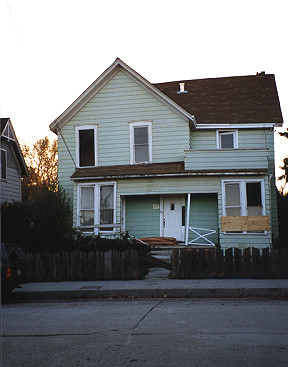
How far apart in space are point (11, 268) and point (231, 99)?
16294mm

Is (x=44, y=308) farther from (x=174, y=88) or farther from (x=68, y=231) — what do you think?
(x=174, y=88)

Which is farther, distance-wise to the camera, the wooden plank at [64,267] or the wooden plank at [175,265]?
the wooden plank at [64,267]

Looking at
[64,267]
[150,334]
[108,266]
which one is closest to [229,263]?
[108,266]

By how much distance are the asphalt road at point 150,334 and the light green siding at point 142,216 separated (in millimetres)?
11504

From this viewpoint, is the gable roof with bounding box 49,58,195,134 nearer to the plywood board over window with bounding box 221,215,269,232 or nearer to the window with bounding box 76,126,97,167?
the window with bounding box 76,126,97,167

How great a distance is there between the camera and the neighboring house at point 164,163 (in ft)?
66.8

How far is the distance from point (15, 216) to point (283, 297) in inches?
476

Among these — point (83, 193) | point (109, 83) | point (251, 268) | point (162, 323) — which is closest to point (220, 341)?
point (162, 323)

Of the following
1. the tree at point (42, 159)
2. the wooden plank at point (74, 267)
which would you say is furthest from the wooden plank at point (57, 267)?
the tree at point (42, 159)

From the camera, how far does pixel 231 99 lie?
2462cm

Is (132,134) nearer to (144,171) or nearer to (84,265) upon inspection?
(144,171)

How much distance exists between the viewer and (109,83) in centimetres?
2298

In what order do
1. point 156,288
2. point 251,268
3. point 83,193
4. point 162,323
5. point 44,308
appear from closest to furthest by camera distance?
1. point 162,323
2. point 44,308
3. point 156,288
4. point 251,268
5. point 83,193

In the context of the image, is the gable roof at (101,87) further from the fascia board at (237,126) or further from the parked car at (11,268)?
the parked car at (11,268)
